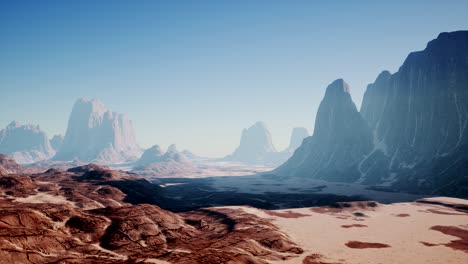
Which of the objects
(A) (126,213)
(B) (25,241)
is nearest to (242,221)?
→ (A) (126,213)

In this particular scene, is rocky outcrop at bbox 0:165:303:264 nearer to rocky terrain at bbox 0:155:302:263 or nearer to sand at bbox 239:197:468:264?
rocky terrain at bbox 0:155:302:263

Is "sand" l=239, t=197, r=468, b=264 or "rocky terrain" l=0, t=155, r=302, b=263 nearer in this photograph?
"rocky terrain" l=0, t=155, r=302, b=263

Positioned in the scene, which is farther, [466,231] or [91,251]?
[466,231]

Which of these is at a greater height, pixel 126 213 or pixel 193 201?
pixel 126 213

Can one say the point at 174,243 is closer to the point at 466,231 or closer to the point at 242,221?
the point at 242,221

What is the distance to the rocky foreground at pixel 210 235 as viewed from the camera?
4644 cm

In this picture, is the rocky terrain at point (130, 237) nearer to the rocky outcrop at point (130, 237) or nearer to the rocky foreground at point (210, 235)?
the rocky outcrop at point (130, 237)

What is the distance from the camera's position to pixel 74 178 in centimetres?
13962

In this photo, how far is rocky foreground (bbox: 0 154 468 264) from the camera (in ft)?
152

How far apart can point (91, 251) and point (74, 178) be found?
351 feet

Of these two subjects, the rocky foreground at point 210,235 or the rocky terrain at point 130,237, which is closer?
the rocky terrain at point 130,237

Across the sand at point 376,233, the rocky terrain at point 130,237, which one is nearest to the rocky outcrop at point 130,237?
the rocky terrain at point 130,237

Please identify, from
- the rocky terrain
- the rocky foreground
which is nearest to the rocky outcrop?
the rocky terrain

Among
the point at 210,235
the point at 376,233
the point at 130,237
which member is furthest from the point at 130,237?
the point at 376,233
